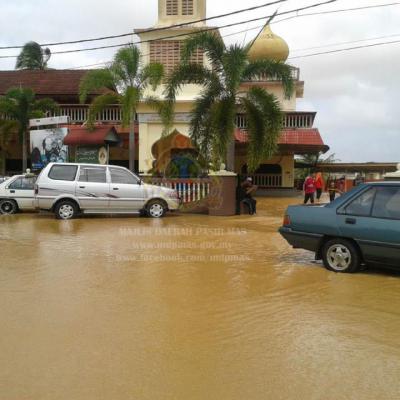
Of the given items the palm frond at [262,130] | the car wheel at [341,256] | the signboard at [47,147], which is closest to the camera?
the car wheel at [341,256]

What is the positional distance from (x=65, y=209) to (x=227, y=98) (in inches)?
242

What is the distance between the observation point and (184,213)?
17.9 m

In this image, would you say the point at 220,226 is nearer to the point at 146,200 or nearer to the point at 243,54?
the point at 146,200

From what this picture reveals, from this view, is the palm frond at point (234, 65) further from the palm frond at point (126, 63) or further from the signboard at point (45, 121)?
the signboard at point (45, 121)

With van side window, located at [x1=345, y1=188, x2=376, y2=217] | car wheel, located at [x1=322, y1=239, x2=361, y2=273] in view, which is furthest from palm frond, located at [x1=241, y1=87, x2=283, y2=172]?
van side window, located at [x1=345, y1=188, x2=376, y2=217]

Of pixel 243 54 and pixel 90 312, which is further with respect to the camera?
pixel 243 54

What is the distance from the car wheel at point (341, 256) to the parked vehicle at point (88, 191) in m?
8.57

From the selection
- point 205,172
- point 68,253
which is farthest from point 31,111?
point 68,253

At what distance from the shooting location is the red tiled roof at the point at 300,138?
25.3 m

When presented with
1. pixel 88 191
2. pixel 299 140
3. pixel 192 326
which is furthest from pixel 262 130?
pixel 192 326

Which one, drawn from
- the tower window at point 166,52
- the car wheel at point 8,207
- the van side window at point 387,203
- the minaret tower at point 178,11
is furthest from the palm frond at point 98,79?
the van side window at point 387,203

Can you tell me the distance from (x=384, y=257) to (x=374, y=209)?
699 mm

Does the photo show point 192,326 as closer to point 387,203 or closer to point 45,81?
point 387,203

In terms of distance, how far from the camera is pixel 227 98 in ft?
55.8
